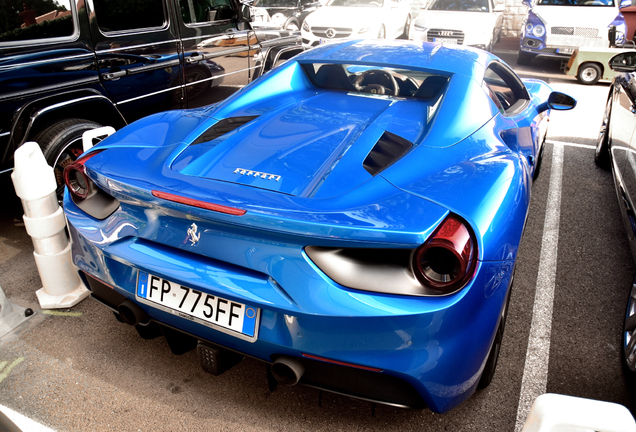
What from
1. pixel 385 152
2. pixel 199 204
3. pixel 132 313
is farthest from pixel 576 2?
pixel 132 313

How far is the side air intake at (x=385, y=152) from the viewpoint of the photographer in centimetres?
188

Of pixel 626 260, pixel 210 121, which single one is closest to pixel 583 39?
pixel 626 260

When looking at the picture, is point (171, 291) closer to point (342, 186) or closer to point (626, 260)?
point (342, 186)

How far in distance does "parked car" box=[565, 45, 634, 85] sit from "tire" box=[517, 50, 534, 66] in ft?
3.77

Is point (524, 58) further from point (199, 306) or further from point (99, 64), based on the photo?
point (199, 306)

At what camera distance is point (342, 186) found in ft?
5.68

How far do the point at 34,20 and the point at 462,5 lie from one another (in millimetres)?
10119

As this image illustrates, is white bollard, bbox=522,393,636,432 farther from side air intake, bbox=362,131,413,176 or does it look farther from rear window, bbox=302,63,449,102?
rear window, bbox=302,63,449,102

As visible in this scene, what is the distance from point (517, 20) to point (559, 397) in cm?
1853

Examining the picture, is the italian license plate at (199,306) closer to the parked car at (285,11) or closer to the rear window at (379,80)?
the rear window at (379,80)

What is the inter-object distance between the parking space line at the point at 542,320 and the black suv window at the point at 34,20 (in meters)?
3.37

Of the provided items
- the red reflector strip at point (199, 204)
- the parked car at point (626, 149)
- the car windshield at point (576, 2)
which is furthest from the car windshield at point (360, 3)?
the red reflector strip at point (199, 204)

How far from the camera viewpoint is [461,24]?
33.2 feet

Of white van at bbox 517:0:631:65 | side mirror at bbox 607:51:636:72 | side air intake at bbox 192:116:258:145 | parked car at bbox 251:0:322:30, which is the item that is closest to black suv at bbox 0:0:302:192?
side air intake at bbox 192:116:258:145
